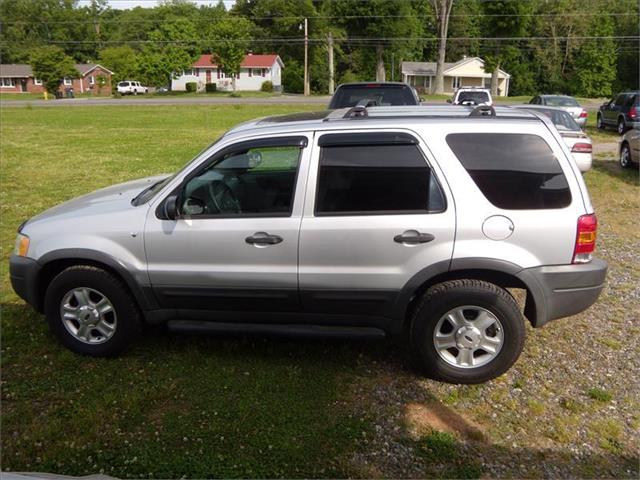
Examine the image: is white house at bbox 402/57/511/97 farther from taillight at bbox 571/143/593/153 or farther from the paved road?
taillight at bbox 571/143/593/153

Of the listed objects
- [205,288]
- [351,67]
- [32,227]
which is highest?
[351,67]

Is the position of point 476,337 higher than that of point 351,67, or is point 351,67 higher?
point 351,67

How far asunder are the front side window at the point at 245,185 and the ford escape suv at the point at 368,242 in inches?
0.6

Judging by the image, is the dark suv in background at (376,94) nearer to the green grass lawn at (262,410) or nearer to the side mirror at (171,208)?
the green grass lawn at (262,410)

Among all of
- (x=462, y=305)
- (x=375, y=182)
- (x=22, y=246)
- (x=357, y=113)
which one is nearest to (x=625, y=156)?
(x=357, y=113)

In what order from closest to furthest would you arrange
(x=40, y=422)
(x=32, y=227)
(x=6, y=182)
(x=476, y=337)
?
(x=40, y=422)
(x=476, y=337)
(x=32, y=227)
(x=6, y=182)

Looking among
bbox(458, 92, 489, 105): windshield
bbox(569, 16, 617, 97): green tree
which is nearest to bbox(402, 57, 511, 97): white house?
bbox(569, 16, 617, 97): green tree

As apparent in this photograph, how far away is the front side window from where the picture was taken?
13.6ft

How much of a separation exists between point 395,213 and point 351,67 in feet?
242

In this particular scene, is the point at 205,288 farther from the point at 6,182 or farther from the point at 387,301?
the point at 6,182

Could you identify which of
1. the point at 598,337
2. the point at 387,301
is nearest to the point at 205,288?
the point at 387,301

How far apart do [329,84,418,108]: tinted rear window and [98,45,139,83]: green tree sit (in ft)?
208

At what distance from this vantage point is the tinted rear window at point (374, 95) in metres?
10.5

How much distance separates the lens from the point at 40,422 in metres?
3.71
